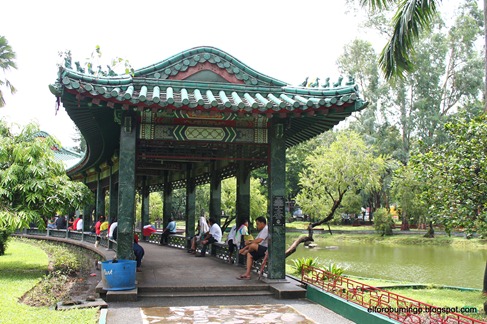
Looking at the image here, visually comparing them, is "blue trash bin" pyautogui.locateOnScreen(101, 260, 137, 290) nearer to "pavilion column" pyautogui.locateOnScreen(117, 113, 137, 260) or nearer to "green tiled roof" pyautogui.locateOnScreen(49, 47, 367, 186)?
"pavilion column" pyautogui.locateOnScreen(117, 113, 137, 260)

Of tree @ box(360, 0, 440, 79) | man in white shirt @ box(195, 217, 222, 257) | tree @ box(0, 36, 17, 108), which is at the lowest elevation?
man in white shirt @ box(195, 217, 222, 257)

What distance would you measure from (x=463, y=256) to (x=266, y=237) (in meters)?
20.4

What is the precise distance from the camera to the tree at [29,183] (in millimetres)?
10578

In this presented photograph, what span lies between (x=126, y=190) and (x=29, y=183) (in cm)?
342

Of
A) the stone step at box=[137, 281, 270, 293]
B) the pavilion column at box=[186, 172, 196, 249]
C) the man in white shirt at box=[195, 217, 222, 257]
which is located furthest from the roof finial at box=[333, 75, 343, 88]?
the pavilion column at box=[186, 172, 196, 249]

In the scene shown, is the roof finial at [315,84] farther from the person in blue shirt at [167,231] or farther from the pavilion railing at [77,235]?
the person in blue shirt at [167,231]

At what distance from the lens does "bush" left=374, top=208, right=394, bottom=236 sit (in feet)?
124

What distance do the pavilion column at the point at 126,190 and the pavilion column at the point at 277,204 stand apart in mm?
2651

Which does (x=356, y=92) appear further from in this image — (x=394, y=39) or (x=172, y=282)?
(x=172, y=282)

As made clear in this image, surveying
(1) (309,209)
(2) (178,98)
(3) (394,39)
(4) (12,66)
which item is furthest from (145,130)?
(1) (309,209)

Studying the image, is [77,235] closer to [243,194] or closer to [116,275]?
[243,194]

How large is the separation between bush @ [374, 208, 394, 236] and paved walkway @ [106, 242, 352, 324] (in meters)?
29.7

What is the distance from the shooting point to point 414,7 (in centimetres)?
1038

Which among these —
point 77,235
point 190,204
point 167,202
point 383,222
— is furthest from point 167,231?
point 383,222
